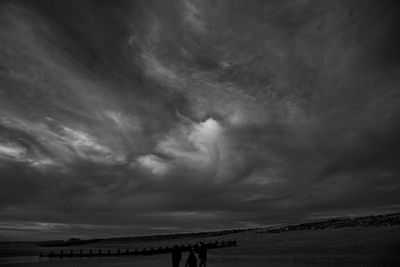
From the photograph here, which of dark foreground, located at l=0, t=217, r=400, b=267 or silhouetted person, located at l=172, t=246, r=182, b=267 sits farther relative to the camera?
dark foreground, located at l=0, t=217, r=400, b=267

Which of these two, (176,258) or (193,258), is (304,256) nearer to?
(176,258)

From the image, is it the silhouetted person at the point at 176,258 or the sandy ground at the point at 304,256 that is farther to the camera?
the sandy ground at the point at 304,256

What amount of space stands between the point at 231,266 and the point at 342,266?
10674 millimetres

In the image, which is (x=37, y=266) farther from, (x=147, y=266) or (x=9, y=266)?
(x=147, y=266)

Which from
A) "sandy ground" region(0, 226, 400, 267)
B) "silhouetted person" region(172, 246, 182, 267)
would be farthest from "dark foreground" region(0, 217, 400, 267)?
"silhouetted person" region(172, 246, 182, 267)

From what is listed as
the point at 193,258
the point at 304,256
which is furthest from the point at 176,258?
the point at 304,256

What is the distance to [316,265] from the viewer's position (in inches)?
1272

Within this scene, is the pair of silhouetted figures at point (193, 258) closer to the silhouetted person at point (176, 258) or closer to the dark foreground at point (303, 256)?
the silhouetted person at point (176, 258)

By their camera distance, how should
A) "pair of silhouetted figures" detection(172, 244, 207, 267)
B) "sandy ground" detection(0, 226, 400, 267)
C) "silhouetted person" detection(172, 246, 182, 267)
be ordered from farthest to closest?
1. "sandy ground" detection(0, 226, 400, 267)
2. "silhouetted person" detection(172, 246, 182, 267)
3. "pair of silhouetted figures" detection(172, 244, 207, 267)

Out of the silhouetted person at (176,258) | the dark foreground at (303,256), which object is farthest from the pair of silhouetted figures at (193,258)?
the dark foreground at (303,256)

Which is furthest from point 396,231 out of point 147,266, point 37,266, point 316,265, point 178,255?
point 37,266

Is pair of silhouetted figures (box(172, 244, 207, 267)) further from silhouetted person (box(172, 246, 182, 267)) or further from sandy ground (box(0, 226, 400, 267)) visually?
sandy ground (box(0, 226, 400, 267))

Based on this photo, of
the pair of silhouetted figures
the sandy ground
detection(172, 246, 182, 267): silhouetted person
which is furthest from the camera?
the sandy ground

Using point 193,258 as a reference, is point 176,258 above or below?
above
